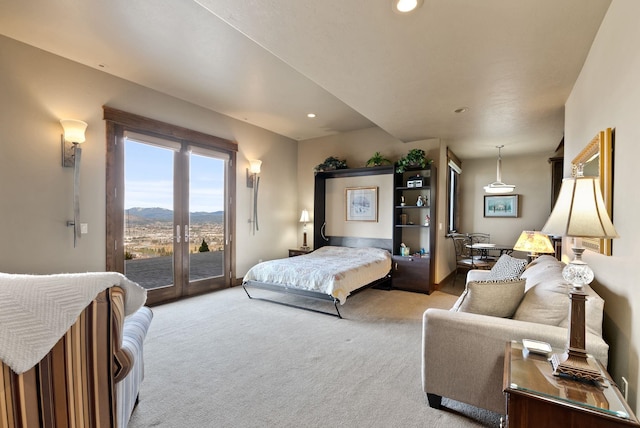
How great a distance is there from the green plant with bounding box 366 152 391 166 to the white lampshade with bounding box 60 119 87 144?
4.32m

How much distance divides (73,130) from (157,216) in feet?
4.79

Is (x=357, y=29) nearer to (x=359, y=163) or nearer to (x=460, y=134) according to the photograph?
(x=460, y=134)

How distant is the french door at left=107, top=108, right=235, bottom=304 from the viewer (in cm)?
394

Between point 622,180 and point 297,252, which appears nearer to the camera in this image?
point 622,180

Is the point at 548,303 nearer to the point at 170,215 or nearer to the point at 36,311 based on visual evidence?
the point at 36,311

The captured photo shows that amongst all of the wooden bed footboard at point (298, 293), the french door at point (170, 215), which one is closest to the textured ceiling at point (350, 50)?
the french door at point (170, 215)

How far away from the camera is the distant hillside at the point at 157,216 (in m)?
4.03

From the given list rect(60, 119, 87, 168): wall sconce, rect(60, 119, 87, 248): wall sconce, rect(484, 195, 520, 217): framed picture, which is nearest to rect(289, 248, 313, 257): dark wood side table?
rect(60, 119, 87, 248): wall sconce

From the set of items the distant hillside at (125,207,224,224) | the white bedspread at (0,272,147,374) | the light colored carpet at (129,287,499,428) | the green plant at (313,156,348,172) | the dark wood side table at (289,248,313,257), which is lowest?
the light colored carpet at (129,287,499,428)

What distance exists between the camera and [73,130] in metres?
3.30

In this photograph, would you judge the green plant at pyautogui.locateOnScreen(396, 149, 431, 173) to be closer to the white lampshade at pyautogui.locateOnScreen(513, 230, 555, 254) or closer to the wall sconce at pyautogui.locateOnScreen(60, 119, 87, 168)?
the white lampshade at pyautogui.locateOnScreen(513, 230, 555, 254)

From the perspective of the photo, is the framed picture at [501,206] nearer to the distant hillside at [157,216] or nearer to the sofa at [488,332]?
the sofa at [488,332]

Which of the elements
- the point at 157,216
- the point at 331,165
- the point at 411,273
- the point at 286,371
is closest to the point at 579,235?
the point at 286,371

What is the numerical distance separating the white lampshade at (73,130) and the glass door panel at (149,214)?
62 centimetres
